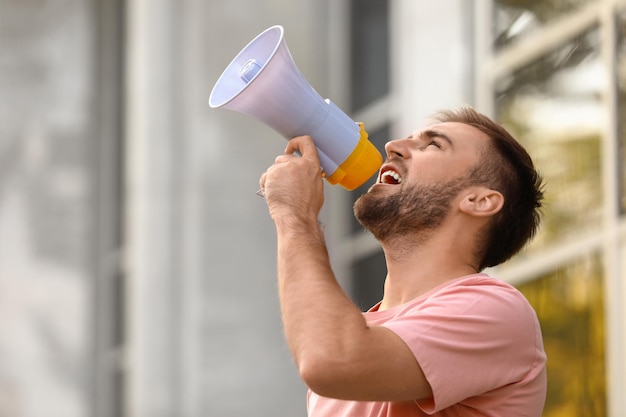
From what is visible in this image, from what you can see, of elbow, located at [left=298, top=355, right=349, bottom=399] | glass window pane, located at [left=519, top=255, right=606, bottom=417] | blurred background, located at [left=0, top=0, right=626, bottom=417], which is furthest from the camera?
blurred background, located at [left=0, top=0, right=626, bottom=417]

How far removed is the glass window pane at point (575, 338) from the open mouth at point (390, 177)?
2005 millimetres

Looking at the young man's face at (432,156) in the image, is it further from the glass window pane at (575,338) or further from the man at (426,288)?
the glass window pane at (575,338)

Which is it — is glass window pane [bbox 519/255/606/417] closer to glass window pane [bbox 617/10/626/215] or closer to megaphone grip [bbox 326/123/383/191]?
glass window pane [bbox 617/10/626/215]

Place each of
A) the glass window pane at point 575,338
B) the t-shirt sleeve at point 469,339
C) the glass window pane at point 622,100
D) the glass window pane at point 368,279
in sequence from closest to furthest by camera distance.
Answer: the t-shirt sleeve at point 469,339
the glass window pane at point 622,100
the glass window pane at point 575,338
the glass window pane at point 368,279

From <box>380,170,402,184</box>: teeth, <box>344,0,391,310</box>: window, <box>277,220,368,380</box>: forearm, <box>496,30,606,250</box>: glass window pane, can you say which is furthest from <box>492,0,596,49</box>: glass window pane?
<box>277,220,368,380</box>: forearm

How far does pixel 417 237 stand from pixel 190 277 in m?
4.74

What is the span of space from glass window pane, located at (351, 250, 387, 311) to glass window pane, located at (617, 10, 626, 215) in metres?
2.52

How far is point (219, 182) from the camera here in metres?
7.40

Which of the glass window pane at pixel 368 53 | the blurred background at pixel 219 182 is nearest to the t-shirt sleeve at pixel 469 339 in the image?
the blurred background at pixel 219 182

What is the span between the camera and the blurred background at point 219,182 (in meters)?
4.76

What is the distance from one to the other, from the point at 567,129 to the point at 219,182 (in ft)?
9.89

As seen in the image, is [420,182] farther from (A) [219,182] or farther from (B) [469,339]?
(A) [219,182]

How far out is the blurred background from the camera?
4758 mm

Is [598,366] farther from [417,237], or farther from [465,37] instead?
[417,237]
